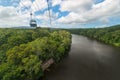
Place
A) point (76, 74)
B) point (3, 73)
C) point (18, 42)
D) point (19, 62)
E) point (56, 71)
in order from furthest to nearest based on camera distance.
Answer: point (18, 42)
point (56, 71)
point (76, 74)
point (19, 62)
point (3, 73)

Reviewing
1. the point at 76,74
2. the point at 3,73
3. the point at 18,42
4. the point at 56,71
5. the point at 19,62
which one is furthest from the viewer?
the point at 18,42

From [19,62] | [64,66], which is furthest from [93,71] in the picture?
[19,62]

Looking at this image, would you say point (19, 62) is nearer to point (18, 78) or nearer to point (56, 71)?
point (18, 78)

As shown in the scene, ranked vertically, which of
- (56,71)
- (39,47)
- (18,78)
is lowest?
(56,71)

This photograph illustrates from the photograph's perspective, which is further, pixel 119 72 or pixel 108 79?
pixel 119 72

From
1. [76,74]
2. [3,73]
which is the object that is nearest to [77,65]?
[76,74]

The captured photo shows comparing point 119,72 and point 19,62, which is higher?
point 19,62

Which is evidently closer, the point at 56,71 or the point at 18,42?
the point at 56,71

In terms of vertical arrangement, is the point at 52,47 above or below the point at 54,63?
above

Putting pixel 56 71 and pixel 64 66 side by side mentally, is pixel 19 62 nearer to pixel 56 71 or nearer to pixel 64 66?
pixel 56 71
